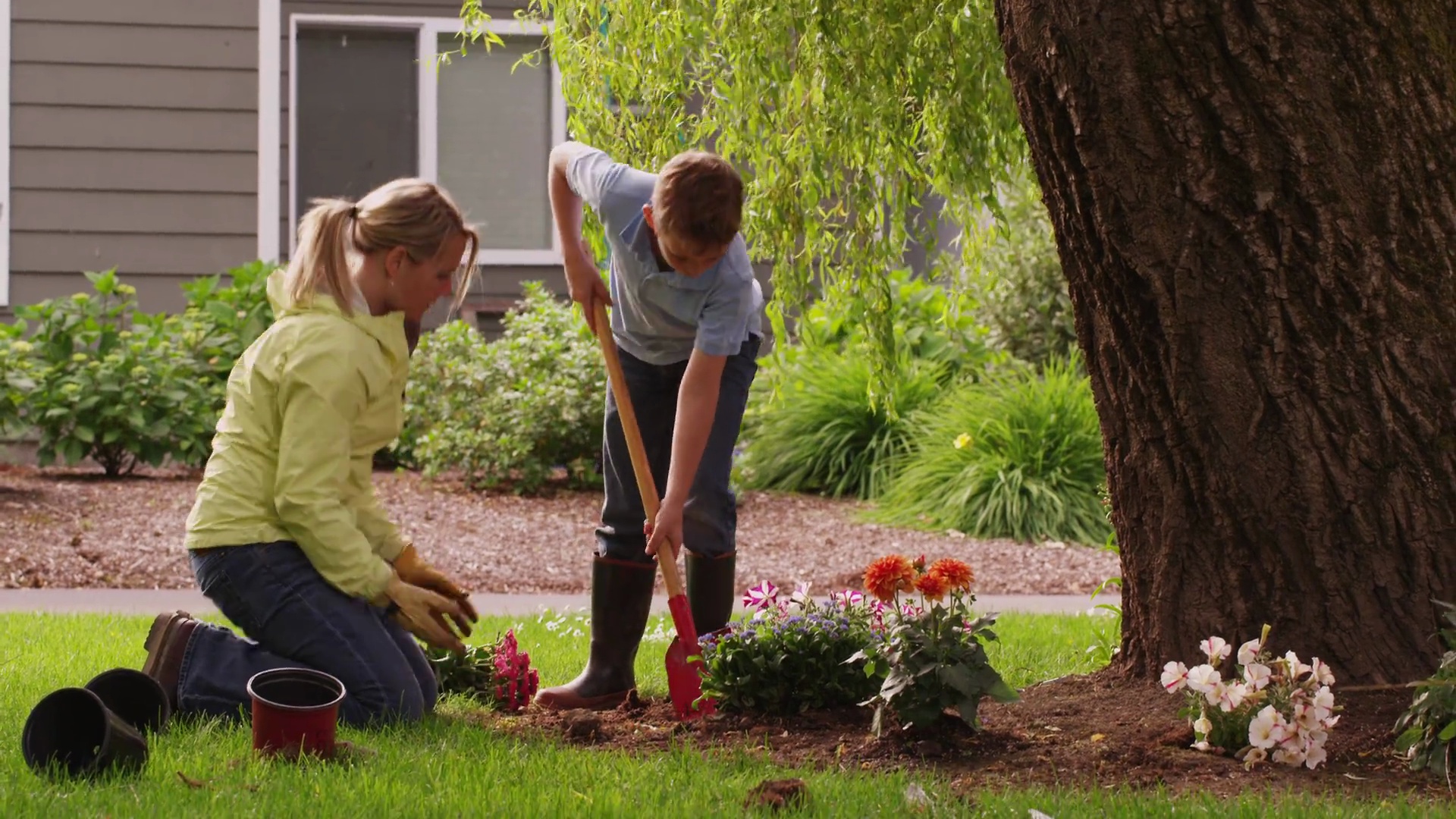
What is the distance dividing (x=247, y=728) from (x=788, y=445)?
6.27 m

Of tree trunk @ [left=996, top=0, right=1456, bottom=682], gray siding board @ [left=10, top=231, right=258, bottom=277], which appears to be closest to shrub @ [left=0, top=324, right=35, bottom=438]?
gray siding board @ [left=10, top=231, right=258, bottom=277]

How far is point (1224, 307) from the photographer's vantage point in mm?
3186

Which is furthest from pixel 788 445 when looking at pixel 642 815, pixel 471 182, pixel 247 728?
pixel 642 815

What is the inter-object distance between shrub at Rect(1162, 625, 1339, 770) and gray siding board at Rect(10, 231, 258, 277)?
7986mm

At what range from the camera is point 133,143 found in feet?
31.7

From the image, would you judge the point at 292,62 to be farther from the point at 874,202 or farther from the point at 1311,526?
the point at 1311,526

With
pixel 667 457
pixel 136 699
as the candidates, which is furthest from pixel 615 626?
pixel 136 699

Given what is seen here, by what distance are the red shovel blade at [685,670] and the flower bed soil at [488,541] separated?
8.76 ft

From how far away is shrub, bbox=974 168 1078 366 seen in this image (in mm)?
10711

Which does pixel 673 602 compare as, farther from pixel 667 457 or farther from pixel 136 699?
pixel 136 699

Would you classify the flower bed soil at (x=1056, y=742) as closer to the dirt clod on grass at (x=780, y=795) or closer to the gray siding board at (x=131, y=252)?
the dirt clod on grass at (x=780, y=795)

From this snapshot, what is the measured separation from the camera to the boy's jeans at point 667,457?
4.04 m

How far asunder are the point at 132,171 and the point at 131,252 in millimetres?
523

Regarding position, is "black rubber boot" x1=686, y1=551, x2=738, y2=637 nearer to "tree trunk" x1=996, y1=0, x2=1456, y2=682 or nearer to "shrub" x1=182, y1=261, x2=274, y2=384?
"tree trunk" x1=996, y1=0, x2=1456, y2=682
